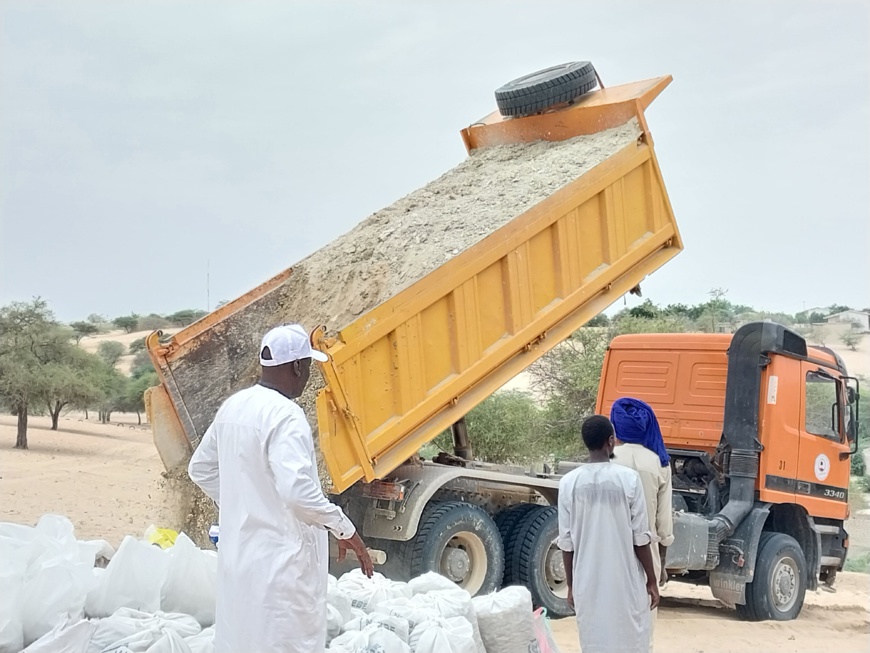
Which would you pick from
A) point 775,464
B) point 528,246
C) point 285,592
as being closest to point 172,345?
point 528,246

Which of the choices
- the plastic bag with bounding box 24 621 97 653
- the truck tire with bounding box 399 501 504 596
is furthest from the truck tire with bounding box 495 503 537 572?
the plastic bag with bounding box 24 621 97 653

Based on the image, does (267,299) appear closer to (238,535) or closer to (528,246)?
(528,246)

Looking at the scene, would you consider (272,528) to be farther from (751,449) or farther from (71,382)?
(71,382)

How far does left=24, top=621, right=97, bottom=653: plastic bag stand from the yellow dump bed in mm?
2119

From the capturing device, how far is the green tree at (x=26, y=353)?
Answer: 66.2 ft

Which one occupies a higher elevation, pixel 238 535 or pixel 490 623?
pixel 238 535

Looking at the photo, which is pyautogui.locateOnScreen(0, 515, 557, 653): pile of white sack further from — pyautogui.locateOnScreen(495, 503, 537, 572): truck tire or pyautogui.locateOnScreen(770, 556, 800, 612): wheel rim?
pyautogui.locateOnScreen(770, 556, 800, 612): wheel rim

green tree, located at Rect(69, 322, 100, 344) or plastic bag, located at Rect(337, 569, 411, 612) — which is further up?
green tree, located at Rect(69, 322, 100, 344)

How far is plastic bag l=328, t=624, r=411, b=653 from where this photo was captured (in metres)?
A: 4.12

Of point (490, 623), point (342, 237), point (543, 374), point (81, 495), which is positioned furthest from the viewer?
point (543, 374)

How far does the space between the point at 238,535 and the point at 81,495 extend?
37.9 ft

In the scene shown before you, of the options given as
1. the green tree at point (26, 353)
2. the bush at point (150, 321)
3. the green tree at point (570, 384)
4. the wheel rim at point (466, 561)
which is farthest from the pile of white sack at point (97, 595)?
the bush at point (150, 321)

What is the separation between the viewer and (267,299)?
7.46 metres

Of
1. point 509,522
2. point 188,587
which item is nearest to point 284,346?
point 188,587
